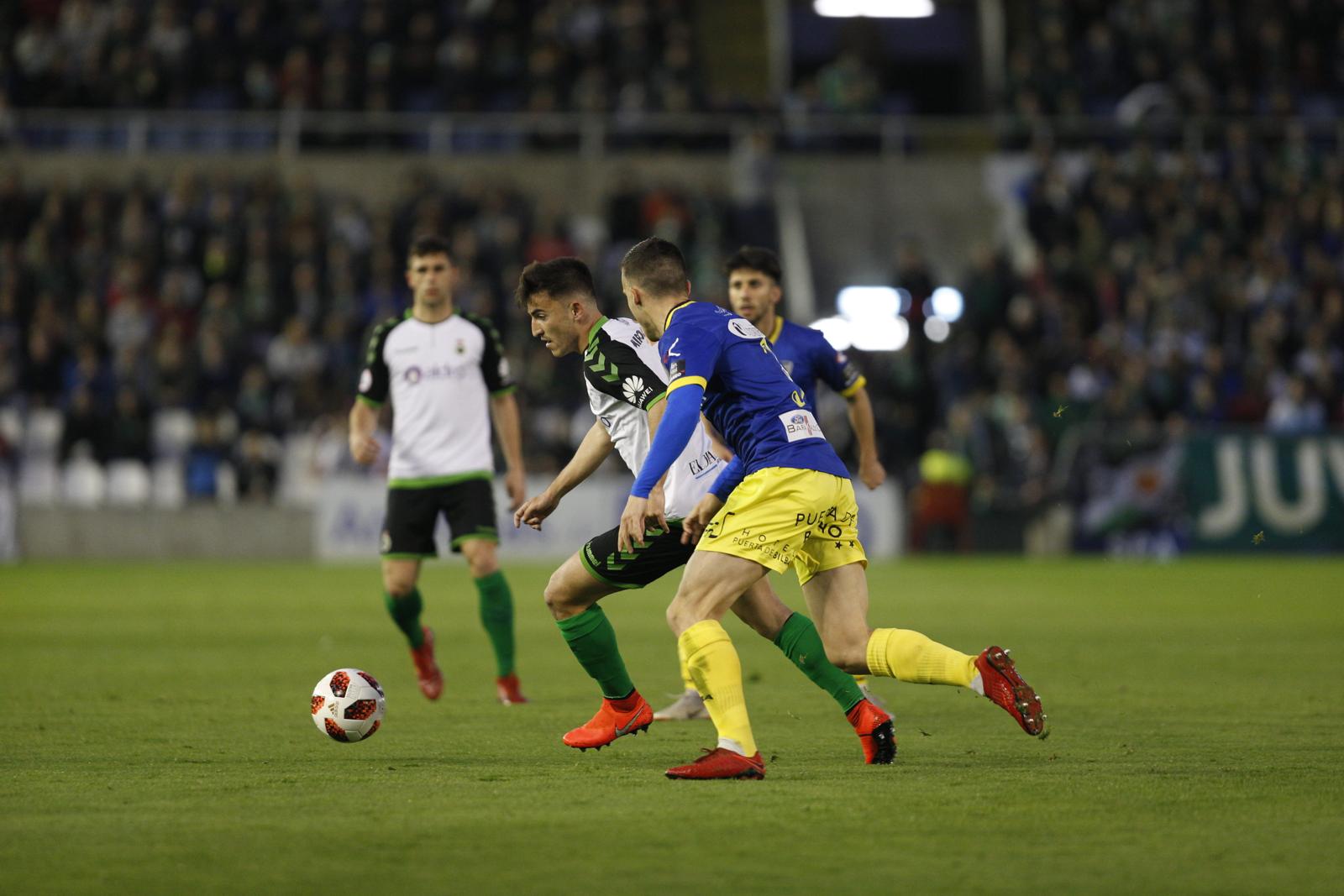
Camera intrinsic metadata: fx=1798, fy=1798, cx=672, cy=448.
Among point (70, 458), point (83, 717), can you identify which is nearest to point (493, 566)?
point (83, 717)

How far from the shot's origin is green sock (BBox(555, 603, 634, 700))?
23.6 feet

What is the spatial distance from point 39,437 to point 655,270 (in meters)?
17.9

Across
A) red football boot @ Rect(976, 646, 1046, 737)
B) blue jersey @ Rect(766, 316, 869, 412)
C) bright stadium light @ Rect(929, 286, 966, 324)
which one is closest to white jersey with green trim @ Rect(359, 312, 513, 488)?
blue jersey @ Rect(766, 316, 869, 412)

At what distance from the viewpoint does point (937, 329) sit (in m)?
25.5

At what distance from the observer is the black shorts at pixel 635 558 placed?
6.94 m

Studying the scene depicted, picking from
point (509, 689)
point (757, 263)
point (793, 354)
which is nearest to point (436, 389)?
point (509, 689)

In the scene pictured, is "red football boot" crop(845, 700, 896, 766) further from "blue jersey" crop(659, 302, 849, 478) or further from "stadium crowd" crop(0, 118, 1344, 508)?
"stadium crowd" crop(0, 118, 1344, 508)

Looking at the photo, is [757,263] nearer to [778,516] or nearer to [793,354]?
[793,354]

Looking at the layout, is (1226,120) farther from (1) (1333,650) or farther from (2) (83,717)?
(2) (83,717)

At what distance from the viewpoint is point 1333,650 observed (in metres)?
11.4

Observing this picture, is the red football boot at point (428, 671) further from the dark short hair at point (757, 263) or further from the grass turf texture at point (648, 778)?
the dark short hair at point (757, 263)

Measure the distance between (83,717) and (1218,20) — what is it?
26610 millimetres

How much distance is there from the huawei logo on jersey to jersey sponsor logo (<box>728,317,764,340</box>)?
470 mm

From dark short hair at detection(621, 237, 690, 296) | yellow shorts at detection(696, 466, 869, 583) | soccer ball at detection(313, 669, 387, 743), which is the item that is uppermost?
dark short hair at detection(621, 237, 690, 296)
